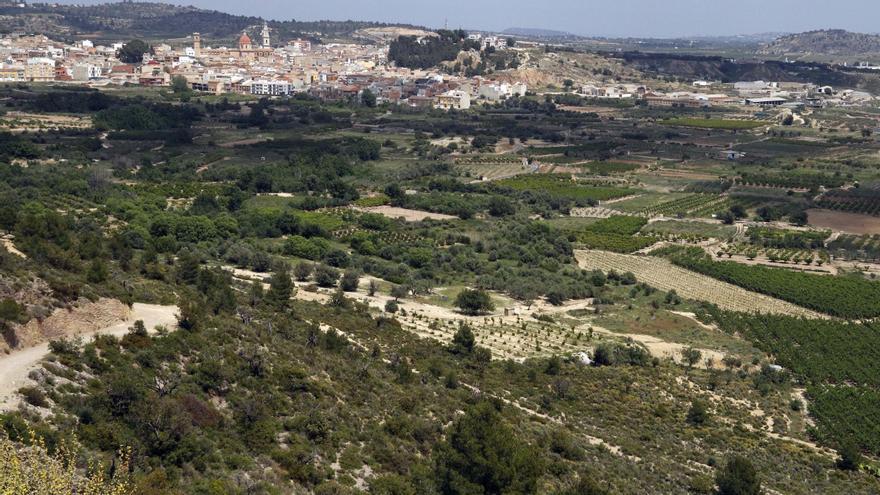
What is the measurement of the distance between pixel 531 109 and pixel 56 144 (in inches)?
2921

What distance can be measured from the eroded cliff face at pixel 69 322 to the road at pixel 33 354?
19cm

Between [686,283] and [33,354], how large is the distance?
37754mm

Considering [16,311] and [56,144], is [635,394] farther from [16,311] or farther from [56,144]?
[56,144]

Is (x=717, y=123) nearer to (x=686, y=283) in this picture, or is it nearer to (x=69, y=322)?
(x=686, y=283)

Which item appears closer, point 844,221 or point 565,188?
point 844,221

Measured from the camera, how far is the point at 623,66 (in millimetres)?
195250

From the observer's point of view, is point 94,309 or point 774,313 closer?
point 94,309

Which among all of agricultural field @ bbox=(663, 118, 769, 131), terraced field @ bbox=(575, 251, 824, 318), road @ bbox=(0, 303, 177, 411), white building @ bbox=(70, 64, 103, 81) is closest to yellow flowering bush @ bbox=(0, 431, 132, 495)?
road @ bbox=(0, 303, 177, 411)

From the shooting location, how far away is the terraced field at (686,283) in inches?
1881

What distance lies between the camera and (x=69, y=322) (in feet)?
77.6

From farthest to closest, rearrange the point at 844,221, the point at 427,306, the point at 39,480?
the point at 844,221
the point at 427,306
the point at 39,480

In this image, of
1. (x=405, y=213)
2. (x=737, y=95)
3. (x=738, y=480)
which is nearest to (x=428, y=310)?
(x=738, y=480)

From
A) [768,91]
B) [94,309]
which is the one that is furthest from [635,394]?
[768,91]

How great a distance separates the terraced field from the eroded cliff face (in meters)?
31.5
